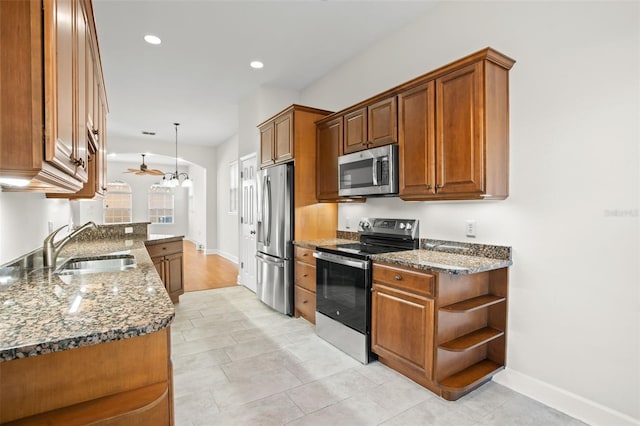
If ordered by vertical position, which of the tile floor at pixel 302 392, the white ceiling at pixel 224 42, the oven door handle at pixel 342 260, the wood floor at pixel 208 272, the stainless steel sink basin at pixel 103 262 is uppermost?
the white ceiling at pixel 224 42

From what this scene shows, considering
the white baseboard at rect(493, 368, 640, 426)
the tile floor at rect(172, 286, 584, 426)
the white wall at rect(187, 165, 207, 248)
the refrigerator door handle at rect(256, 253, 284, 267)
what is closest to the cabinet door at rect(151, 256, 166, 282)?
the tile floor at rect(172, 286, 584, 426)

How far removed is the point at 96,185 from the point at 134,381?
1.73 m

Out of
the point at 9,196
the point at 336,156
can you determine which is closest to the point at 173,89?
the point at 336,156

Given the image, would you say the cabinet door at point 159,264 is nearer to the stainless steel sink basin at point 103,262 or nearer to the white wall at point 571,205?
the stainless steel sink basin at point 103,262

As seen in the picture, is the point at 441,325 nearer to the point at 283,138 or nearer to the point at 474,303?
the point at 474,303

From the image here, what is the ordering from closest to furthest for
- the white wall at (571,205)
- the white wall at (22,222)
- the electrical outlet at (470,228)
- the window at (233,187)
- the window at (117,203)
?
the white wall at (22,222)
the white wall at (571,205)
the electrical outlet at (470,228)
the window at (233,187)
the window at (117,203)

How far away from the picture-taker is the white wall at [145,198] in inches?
447

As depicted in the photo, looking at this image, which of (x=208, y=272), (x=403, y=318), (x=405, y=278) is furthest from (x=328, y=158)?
(x=208, y=272)

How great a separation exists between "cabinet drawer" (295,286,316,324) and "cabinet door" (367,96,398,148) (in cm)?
173

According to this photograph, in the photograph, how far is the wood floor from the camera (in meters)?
5.51

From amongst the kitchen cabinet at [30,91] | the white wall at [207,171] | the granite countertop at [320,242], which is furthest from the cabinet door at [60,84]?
the white wall at [207,171]

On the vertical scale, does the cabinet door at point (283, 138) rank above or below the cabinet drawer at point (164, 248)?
above

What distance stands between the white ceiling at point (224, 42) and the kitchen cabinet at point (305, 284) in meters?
2.31

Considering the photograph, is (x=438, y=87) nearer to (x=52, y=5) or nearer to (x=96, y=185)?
(x=52, y=5)
